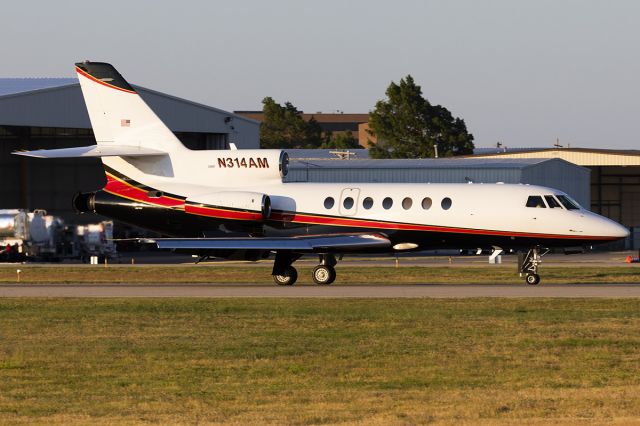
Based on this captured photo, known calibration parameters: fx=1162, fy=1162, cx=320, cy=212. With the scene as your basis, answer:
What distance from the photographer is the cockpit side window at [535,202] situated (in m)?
34.3

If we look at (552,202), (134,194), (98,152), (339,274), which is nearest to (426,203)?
(552,202)

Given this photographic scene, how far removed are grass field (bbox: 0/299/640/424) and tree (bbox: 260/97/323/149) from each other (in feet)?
447

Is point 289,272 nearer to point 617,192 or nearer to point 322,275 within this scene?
point 322,275

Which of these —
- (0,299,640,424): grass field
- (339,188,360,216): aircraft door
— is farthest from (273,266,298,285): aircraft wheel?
(0,299,640,424): grass field

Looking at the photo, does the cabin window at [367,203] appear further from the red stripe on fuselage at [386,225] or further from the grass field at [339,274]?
the grass field at [339,274]

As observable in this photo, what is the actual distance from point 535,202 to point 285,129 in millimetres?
133746

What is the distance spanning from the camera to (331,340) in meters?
20.9

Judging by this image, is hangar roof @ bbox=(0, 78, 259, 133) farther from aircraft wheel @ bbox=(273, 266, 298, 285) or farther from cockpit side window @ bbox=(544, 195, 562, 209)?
cockpit side window @ bbox=(544, 195, 562, 209)

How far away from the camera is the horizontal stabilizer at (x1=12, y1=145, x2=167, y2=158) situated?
113 feet

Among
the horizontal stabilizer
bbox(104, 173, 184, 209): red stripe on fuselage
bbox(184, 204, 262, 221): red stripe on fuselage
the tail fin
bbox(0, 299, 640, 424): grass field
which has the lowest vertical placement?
bbox(0, 299, 640, 424): grass field

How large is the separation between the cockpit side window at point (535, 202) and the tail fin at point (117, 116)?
11.1 meters

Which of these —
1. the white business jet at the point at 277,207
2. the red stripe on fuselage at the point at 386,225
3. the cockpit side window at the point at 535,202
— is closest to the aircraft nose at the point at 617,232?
the white business jet at the point at 277,207

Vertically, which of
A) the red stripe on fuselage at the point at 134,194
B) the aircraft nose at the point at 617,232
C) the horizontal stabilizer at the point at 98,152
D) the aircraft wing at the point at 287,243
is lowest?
the aircraft wing at the point at 287,243

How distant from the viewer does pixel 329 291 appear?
105 ft
